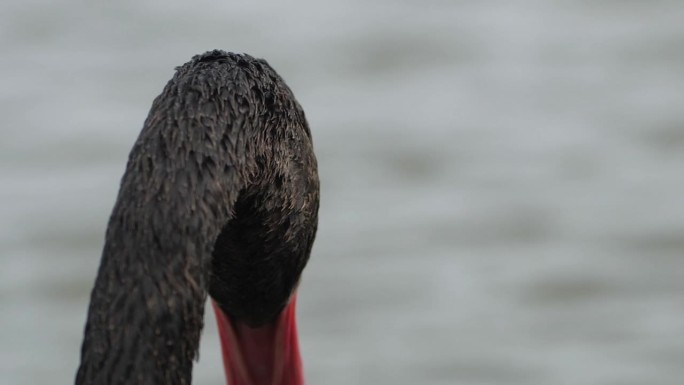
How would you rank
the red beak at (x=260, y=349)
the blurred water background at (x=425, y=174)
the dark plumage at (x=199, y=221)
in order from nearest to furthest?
the dark plumage at (x=199, y=221) → the red beak at (x=260, y=349) → the blurred water background at (x=425, y=174)

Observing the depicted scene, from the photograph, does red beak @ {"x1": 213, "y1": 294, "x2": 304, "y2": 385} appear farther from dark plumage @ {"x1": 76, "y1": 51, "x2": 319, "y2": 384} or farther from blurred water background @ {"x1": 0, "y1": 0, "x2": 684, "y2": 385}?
blurred water background @ {"x1": 0, "y1": 0, "x2": 684, "y2": 385}

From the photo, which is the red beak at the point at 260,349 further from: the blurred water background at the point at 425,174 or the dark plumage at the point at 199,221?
the blurred water background at the point at 425,174

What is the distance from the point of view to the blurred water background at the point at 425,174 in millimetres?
7211

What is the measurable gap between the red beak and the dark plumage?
4 centimetres

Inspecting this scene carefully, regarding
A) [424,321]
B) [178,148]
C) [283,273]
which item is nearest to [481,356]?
[424,321]

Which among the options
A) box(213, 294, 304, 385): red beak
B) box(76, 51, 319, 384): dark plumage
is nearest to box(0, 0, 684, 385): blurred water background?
box(213, 294, 304, 385): red beak

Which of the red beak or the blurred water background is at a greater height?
the blurred water background

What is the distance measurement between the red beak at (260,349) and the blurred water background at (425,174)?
2.97m

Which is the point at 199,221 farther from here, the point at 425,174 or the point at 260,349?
the point at 425,174

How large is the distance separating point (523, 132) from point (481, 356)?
1.67 meters

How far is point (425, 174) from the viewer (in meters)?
8.18

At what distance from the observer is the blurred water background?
7211mm

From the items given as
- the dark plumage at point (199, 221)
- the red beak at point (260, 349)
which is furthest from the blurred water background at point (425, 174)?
the dark plumage at point (199, 221)

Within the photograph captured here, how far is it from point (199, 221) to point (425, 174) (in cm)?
546
